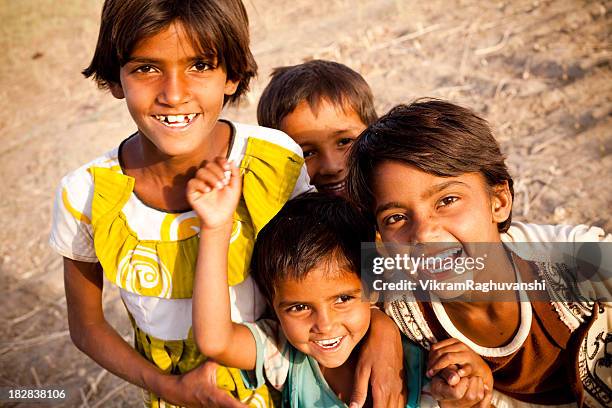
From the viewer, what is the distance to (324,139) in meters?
2.67

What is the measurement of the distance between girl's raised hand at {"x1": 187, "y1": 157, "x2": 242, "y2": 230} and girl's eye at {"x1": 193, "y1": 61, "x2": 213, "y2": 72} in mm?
299

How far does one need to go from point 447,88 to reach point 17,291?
310 centimetres

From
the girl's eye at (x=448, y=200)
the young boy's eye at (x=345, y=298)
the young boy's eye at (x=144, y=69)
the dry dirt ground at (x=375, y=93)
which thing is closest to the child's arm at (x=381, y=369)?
the young boy's eye at (x=345, y=298)

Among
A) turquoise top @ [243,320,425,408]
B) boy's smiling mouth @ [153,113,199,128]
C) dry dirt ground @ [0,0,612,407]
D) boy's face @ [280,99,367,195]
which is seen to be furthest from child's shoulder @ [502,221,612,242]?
dry dirt ground @ [0,0,612,407]

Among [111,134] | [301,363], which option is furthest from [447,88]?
[301,363]

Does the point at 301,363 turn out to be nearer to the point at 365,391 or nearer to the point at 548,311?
the point at 365,391

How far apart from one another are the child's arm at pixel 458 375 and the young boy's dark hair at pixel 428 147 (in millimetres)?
444

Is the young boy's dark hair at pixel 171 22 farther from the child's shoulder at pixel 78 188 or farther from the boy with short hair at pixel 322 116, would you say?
the boy with short hair at pixel 322 116

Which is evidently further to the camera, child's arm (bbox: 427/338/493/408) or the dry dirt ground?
the dry dirt ground

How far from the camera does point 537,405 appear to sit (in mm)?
2174

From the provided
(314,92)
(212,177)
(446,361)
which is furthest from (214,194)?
(314,92)

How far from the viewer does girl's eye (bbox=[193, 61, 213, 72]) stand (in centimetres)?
196

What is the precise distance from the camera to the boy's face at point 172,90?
6.14ft

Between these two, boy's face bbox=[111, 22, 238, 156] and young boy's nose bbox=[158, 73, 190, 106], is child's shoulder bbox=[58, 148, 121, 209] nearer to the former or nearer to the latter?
boy's face bbox=[111, 22, 238, 156]
